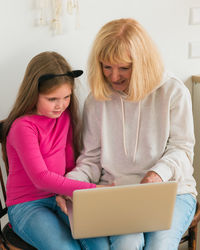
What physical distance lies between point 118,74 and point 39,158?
0.42m

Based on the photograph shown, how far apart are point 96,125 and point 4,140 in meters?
0.37

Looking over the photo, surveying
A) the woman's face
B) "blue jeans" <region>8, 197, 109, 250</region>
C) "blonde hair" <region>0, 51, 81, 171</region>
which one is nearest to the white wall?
"blonde hair" <region>0, 51, 81, 171</region>

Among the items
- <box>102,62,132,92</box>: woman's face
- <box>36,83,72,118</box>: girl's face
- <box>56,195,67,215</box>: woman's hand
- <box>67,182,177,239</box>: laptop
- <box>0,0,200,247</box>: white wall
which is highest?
<box>0,0,200,247</box>: white wall

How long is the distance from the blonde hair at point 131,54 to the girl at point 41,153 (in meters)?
0.14

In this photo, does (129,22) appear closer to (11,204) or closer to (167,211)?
(167,211)

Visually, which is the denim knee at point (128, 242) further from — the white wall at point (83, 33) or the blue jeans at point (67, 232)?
the white wall at point (83, 33)

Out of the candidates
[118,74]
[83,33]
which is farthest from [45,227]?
[83,33]

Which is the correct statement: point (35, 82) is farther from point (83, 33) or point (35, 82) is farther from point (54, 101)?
point (83, 33)

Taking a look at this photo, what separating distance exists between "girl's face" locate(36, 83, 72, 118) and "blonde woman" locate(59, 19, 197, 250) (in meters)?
0.11

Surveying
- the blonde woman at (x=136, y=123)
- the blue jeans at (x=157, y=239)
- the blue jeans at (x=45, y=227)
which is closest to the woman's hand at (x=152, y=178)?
the blonde woman at (x=136, y=123)

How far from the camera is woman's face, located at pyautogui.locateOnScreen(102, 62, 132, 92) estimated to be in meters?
1.30

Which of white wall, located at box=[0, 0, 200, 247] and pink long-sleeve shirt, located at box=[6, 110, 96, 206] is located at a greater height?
white wall, located at box=[0, 0, 200, 247]

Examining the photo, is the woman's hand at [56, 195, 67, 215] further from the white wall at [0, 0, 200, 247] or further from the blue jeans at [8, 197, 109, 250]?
the white wall at [0, 0, 200, 247]

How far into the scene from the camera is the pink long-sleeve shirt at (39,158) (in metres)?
1.30
